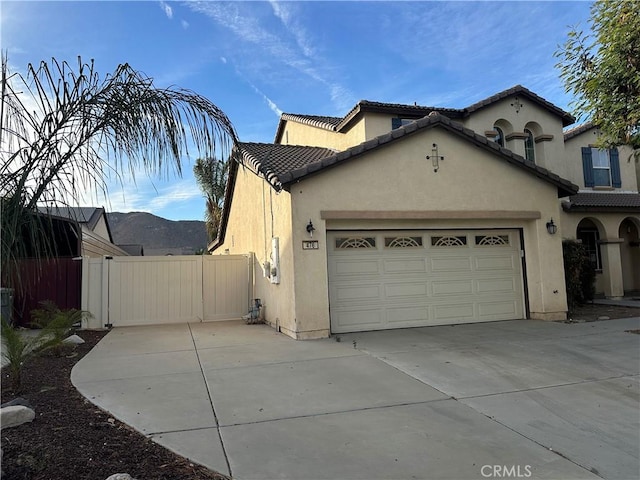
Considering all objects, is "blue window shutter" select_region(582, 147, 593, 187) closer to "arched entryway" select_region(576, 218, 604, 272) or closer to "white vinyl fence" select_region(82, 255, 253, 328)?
"arched entryway" select_region(576, 218, 604, 272)

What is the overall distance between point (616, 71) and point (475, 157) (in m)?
3.11

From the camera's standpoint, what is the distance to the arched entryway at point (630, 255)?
1742 centimetres

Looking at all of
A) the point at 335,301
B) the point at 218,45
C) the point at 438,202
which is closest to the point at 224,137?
the point at 218,45

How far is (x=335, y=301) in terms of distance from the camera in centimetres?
934

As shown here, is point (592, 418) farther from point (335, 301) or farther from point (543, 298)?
point (543, 298)

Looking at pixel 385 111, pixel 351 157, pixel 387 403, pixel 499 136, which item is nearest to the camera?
pixel 387 403

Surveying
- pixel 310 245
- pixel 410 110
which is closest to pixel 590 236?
pixel 410 110

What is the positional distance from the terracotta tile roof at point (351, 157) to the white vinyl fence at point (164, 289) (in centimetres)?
336

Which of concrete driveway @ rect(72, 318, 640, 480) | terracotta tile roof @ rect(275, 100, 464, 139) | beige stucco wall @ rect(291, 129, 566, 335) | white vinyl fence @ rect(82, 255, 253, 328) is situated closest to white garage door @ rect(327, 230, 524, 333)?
beige stucco wall @ rect(291, 129, 566, 335)

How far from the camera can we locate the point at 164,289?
1176 cm

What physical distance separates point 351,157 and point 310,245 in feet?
6.85

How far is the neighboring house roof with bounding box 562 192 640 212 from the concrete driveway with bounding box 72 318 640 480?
800 centimetres

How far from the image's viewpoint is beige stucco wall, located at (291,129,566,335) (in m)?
8.77

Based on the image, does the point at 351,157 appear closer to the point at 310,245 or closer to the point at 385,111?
the point at 310,245
